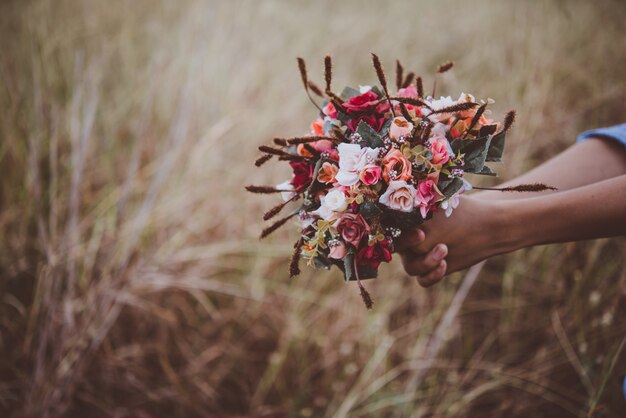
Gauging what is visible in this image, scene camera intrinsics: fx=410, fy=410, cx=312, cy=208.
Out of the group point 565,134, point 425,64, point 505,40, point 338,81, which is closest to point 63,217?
point 338,81

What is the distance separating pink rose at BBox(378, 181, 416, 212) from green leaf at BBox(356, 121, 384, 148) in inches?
3.7

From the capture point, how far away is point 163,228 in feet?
5.56

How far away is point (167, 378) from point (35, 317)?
1.59 feet

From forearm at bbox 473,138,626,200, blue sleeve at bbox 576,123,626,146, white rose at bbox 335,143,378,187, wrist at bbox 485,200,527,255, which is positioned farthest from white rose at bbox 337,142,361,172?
blue sleeve at bbox 576,123,626,146

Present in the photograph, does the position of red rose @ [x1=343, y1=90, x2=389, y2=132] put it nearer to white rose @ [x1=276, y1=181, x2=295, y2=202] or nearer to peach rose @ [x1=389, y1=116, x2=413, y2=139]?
peach rose @ [x1=389, y1=116, x2=413, y2=139]

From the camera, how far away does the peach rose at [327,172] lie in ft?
2.61

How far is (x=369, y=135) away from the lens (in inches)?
31.0

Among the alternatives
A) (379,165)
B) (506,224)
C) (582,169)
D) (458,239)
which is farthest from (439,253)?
(582,169)

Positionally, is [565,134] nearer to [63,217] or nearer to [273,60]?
[273,60]

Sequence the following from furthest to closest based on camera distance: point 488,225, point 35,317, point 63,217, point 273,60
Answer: point 273,60
point 63,217
point 35,317
point 488,225

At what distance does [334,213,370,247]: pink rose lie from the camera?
2.54 feet

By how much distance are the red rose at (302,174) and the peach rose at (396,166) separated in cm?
16

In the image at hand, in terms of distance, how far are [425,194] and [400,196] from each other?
0.05 metres

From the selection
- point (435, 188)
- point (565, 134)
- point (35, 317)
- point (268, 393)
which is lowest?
point (268, 393)
